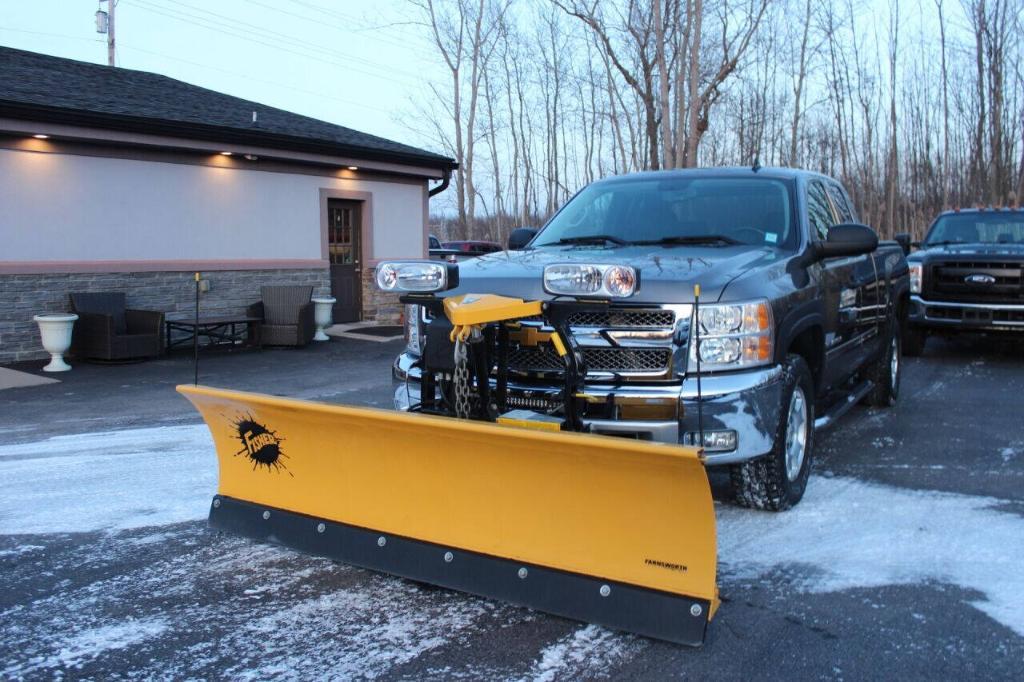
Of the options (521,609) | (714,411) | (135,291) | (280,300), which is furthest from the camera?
(280,300)

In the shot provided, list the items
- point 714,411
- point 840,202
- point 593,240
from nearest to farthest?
point 714,411 < point 593,240 < point 840,202

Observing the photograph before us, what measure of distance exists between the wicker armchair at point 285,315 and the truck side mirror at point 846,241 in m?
9.20

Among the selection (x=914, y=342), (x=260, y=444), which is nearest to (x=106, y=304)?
(x=260, y=444)

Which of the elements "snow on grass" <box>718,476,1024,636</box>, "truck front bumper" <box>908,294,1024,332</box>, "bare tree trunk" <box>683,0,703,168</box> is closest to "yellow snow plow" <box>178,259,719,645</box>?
"snow on grass" <box>718,476,1024,636</box>

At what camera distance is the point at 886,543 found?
176 inches

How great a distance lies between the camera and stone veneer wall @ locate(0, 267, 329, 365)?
11.2 meters

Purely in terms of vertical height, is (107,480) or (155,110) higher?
(155,110)

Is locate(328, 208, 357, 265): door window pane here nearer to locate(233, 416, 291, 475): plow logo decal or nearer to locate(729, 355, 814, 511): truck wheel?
locate(233, 416, 291, 475): plow logo decal

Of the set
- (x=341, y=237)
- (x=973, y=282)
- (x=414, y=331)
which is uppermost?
(x=341, y=237)

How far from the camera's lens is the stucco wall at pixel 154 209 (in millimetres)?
11367

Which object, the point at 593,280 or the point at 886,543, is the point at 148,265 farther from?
the point at 886,543

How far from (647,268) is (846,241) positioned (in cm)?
151

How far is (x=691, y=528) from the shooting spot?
3203 millimetres

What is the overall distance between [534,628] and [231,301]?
1138 centimetres
